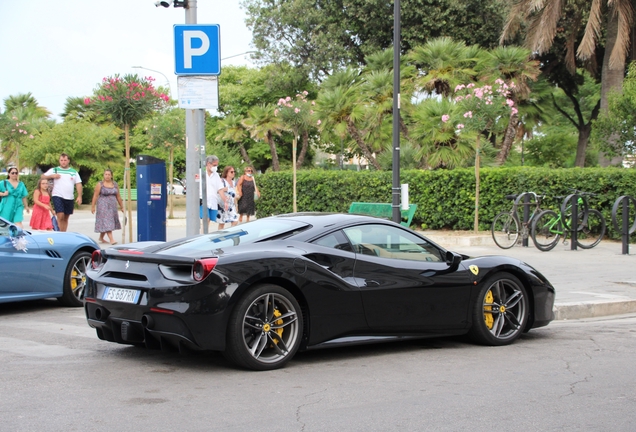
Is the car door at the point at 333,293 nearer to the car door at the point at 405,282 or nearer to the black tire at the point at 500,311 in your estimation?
the car door at the point at 405,282

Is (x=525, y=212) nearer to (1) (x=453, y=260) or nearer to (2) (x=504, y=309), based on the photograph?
(2) (x=504, y=309)

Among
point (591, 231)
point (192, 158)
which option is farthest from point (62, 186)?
point (591, 231)

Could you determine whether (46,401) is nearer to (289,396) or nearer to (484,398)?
(289,396)

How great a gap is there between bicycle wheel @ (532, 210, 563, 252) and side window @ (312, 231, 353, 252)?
1035cm

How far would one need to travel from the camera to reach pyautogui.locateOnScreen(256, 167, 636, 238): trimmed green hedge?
1817cm

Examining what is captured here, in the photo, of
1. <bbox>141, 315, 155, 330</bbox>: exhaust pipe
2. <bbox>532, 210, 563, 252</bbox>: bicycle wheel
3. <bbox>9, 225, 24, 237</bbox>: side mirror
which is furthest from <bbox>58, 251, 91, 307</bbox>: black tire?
<bbox>532, 210, 563, 252</bbox>: bicycle wheel

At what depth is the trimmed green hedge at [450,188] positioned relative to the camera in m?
18.2

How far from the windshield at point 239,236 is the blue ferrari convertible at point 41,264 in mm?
3187

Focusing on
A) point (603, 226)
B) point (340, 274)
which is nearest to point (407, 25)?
point (603, 226)

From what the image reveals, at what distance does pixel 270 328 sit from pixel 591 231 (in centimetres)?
1415

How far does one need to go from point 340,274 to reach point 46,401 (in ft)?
8.19

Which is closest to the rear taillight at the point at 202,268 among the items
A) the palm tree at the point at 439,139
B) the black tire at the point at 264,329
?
the black tire at the point at 264,329

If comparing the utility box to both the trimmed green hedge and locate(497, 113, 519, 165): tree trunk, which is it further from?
locate(497, 113, 519, 165): tree trunk

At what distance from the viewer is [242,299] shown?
593 cm
